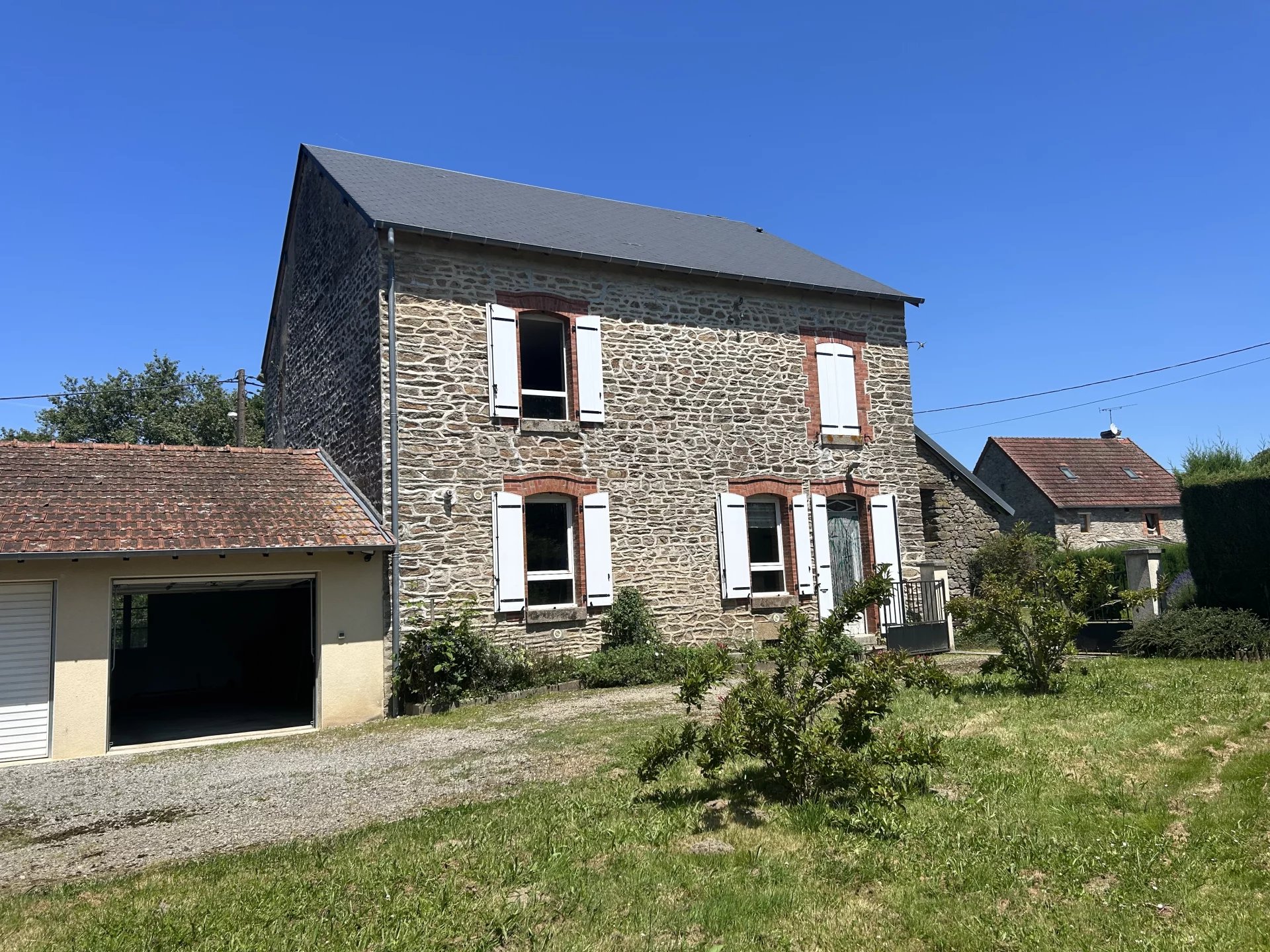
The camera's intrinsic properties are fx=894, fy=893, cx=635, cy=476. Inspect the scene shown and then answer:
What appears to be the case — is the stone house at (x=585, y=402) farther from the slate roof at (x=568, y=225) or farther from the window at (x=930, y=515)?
the window at (x=930, y=515)

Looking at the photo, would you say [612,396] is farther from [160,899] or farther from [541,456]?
[160,899]

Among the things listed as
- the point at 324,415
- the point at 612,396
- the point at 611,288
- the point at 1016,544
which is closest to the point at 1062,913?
the point at 1016,544

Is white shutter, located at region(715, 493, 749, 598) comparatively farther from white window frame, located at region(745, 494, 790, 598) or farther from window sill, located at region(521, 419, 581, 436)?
window sill, located at region(521, 419, 581, 436)

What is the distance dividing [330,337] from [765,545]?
7.87 metres

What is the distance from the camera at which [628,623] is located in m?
12.9

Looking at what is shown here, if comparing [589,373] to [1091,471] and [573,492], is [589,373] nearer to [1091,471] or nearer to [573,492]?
[573,492]

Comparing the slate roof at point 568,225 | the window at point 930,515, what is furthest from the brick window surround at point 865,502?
the slate roof at point 568,225

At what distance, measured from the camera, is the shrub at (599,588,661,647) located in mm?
12938

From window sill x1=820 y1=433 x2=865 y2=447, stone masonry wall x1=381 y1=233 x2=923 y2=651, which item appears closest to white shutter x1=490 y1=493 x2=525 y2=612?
stone masonry wall x1=381 y1=233 x2=923 y2=651

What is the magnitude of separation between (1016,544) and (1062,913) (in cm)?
578

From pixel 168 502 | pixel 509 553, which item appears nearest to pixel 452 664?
pixel 509 553

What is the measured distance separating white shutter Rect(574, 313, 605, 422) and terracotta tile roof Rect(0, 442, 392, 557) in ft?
11.6

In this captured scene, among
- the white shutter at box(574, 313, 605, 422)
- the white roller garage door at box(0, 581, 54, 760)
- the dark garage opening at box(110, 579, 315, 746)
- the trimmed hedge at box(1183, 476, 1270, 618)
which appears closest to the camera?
the white roller garage door at box(0, 581, 54, 760)

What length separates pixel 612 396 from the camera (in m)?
13.8
